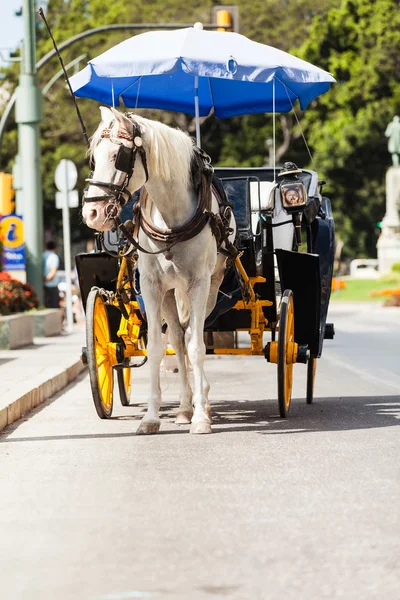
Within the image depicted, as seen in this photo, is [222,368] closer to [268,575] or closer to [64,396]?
[64,396]

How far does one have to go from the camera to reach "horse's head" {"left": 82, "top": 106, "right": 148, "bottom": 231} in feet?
29.6

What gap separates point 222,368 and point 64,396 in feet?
14.1

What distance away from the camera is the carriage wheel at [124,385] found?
12.0m

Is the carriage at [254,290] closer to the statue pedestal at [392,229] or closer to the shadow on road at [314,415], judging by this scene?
the shadow on road at [314,415]

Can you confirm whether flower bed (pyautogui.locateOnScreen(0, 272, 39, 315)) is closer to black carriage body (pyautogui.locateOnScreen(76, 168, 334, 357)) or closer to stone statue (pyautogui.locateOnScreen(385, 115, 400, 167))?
black carriage body (pyautogui.locateOnScreen(76, 168, 334, 357))

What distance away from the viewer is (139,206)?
32.1 ft

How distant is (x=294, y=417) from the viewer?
10.9 m

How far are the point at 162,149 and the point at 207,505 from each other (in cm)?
338

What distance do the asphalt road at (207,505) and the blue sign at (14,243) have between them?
1241 centimetres

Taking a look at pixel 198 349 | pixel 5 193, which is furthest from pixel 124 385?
pixel 5 193

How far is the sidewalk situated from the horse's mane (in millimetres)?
2389

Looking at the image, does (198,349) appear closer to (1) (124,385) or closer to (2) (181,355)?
(2) (181,355)

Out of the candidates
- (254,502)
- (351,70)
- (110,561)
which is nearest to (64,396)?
(254,502)

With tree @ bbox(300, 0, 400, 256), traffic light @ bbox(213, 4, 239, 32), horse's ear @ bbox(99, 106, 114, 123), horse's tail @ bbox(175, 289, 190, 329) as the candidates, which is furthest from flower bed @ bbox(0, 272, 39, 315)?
tree @ bbox(300, 0, 400, 256)
